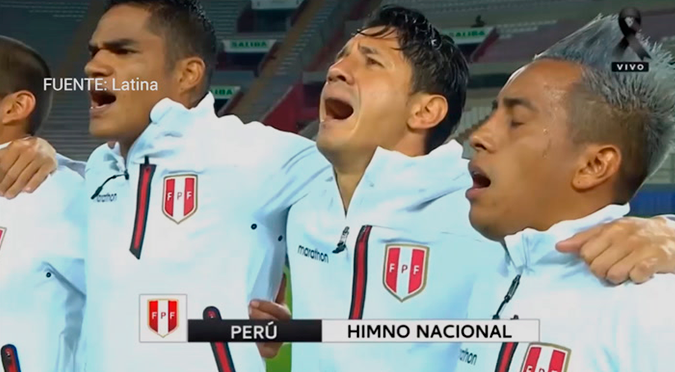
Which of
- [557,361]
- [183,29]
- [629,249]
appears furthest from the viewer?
[183,29]

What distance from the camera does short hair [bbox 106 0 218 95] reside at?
119 cm

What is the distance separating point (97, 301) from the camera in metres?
1.20

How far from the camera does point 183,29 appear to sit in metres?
1.20

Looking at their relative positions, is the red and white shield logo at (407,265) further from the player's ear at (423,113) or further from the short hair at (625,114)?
the short hair at (625,114)

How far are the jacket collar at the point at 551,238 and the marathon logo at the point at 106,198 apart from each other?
58 centimetres

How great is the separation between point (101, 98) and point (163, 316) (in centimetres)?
31

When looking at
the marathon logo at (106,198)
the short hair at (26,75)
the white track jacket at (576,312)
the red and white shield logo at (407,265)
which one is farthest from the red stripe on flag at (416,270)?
the short hair at (26,75)

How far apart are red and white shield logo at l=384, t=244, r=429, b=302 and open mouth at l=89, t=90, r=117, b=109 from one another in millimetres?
436

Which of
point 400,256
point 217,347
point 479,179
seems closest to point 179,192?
point 217,347

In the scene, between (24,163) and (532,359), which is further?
(24,163)

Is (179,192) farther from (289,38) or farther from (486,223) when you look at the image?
(486,223)

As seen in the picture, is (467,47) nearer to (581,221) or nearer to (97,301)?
(581,221)

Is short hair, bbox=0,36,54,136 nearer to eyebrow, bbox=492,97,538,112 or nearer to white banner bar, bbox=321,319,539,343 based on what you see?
white banner bar, bbox=321,319,539,343

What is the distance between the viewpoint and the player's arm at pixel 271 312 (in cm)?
115
